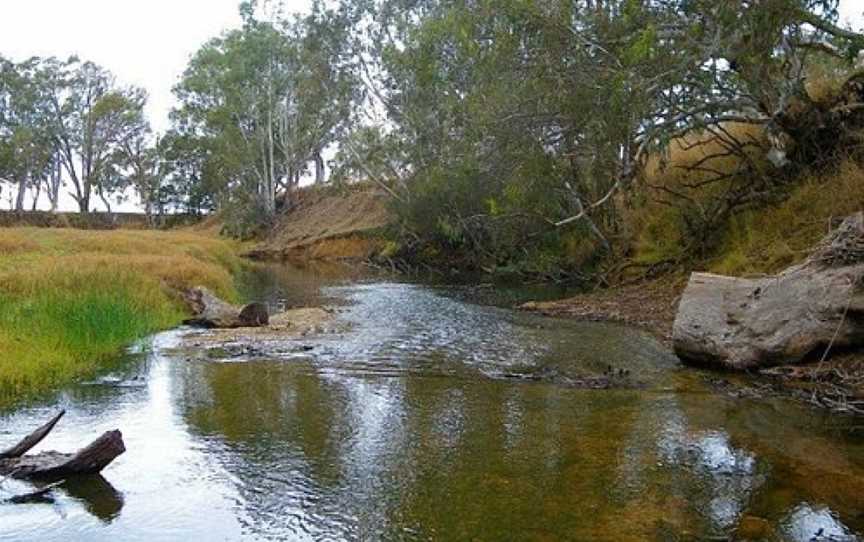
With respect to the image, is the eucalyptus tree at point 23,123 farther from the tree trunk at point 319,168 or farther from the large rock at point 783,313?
the large rock at point 783,313

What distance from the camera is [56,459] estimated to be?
6.49 meters

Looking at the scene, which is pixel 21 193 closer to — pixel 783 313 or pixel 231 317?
pixel 231 317

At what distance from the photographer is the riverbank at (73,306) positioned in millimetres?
10180

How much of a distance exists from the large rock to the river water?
2.02 ft

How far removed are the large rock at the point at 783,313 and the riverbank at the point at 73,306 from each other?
8.28 m

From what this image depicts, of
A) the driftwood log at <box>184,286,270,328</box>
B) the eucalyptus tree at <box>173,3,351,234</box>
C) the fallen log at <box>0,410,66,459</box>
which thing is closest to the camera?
the fallen log at <box>0,410,66,459</box>

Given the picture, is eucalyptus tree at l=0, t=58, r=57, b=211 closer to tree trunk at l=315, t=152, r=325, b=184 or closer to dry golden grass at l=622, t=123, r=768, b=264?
tree trunk at l=315, t=152, r=325, b=184

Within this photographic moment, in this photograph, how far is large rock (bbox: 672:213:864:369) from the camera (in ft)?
32.8

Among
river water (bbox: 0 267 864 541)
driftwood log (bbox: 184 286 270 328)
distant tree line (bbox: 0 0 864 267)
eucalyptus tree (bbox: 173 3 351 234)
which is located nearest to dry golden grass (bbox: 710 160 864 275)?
distant tree line (bbox: 0 0 864 267)

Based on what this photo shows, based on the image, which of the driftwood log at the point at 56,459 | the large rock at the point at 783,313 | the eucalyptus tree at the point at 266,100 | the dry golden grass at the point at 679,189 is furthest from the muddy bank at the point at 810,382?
the eucalyptus tree at the point at 266,100

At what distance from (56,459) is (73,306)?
6318 mm

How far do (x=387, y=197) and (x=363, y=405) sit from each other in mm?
34007

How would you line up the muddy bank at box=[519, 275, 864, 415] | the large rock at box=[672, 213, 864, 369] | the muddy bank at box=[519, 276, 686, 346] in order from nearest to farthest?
the muddy bank at box=[519, 275, 864, 415] → the large rock at box=[672, 213, 864, 369] → the muddy bank at box=[519, 276, 686, 346]

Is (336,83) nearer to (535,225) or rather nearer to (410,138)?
(410,138)
